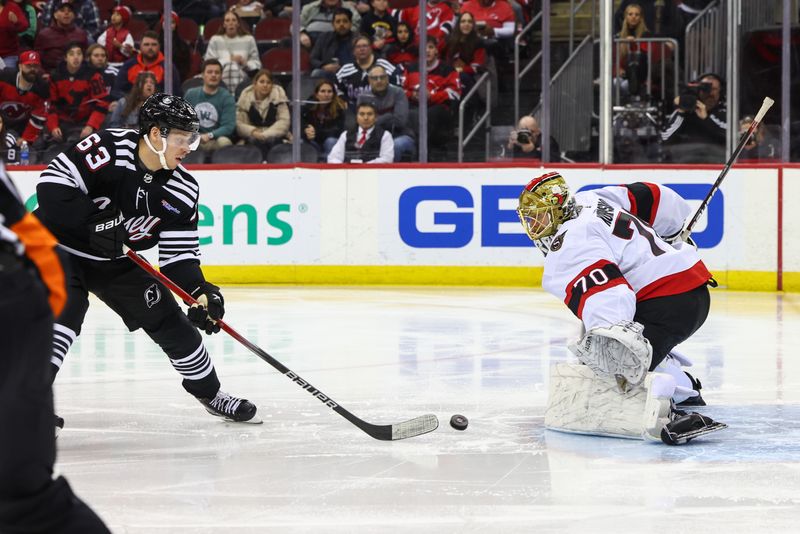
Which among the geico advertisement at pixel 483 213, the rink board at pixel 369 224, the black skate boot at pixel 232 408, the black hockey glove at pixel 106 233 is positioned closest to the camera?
the black hockey glove at pixel 106 233

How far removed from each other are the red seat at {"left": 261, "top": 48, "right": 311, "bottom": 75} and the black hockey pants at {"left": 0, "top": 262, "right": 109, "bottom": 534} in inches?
294

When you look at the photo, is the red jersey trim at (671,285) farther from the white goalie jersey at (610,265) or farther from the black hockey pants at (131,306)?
the black hockey pants at (131,306)

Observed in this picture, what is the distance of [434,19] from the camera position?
30.5 feet

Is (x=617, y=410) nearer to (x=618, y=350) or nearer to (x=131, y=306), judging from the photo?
(x=618, y=350)

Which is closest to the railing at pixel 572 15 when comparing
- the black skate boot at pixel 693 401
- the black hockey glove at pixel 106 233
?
the black skate boot at pixel 693 401

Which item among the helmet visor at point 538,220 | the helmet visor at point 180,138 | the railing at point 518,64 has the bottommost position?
the helmet visor at point 538,220

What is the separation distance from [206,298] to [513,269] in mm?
5383

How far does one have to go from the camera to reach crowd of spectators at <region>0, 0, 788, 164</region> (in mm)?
9102

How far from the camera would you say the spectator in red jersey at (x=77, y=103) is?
31.0ft

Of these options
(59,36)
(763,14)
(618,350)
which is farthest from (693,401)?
(59,36)

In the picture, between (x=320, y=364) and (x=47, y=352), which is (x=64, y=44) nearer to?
(x=320, y=364)

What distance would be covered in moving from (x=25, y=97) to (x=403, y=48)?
9.02 ft

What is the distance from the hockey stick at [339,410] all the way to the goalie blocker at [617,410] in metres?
0.40

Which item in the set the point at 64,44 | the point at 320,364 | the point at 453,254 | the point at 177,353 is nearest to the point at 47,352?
the point at 177,353
